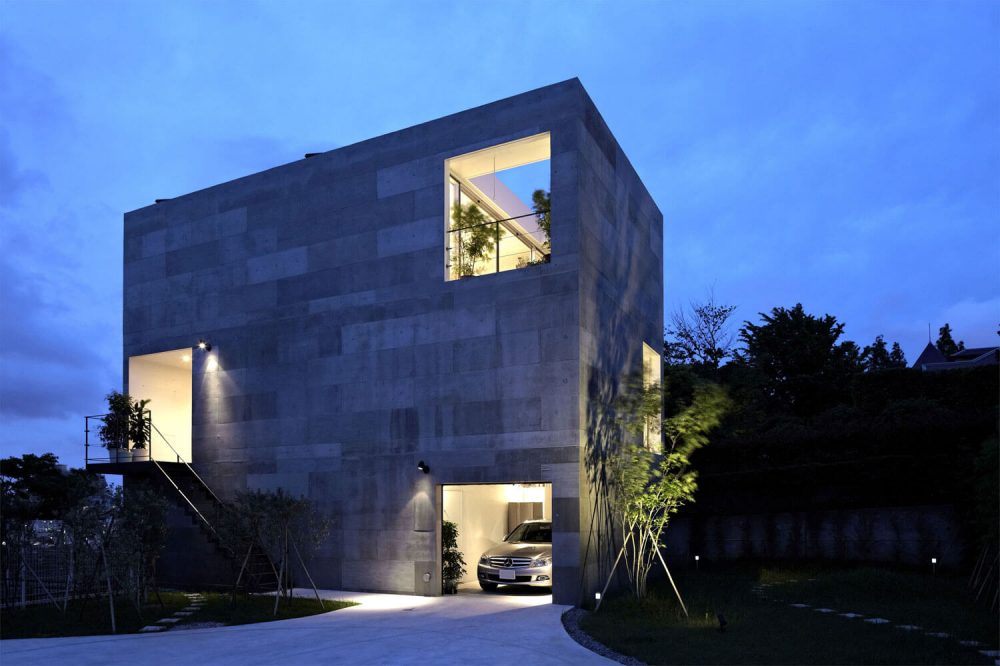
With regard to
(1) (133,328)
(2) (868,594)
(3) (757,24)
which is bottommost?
(2) (868,594)

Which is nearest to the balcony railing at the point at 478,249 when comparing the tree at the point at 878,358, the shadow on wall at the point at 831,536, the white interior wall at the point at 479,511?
the white interior wall at the point at 479,511

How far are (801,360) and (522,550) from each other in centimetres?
2024

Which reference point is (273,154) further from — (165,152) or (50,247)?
(50,247)

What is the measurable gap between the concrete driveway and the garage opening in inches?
67.1

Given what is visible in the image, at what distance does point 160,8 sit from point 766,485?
3172 inches

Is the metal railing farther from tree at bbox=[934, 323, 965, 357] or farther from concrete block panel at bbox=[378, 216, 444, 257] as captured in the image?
tree at bbox=[934, 323, 965, 357]

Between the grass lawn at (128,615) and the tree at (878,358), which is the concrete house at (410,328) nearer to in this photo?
the grass lawn at (128,615)

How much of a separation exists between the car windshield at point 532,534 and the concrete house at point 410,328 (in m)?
1.46

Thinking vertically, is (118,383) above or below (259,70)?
below

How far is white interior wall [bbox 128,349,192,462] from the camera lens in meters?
17.1

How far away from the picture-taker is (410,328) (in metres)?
13.6

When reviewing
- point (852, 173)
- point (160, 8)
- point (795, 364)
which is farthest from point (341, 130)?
point (795, 364)

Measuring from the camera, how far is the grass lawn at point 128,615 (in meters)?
10.3

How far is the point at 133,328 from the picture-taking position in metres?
17.0
